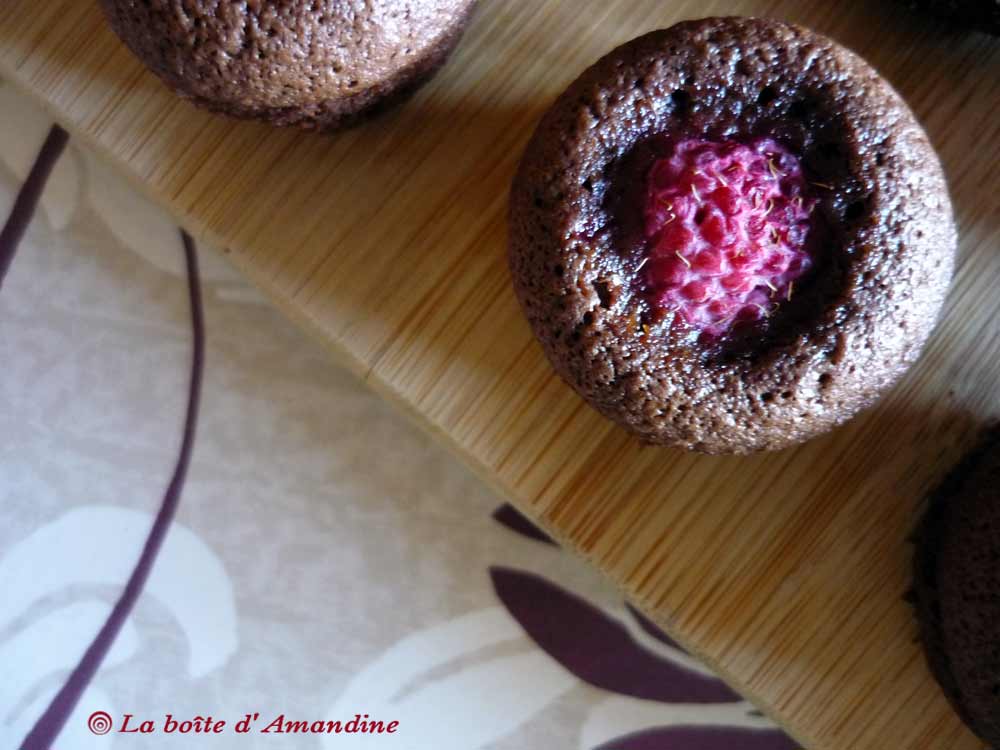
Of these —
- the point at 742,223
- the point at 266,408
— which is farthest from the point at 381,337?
the point at 742,223

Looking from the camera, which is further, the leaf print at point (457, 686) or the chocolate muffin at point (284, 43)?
the leaf print at point (457, 686)

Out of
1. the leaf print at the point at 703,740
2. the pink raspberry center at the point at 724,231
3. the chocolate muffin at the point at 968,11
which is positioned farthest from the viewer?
the leaf print at the point at 703,740

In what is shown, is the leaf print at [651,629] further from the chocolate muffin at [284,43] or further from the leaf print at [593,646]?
the chocolate muffin at [284,43]

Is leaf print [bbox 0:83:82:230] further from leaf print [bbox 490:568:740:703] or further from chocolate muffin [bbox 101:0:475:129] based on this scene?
leaf print [bbox 490:568:740:703]

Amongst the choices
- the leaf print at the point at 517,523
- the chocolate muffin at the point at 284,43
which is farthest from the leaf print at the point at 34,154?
the leaf print at the point at 517,523

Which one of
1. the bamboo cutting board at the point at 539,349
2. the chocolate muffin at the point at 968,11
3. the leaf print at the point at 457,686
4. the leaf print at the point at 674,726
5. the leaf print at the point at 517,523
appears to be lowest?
the leaf print at the point at 457,686

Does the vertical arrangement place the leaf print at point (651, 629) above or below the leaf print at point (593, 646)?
above

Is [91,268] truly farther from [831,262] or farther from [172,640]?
[831,262]
